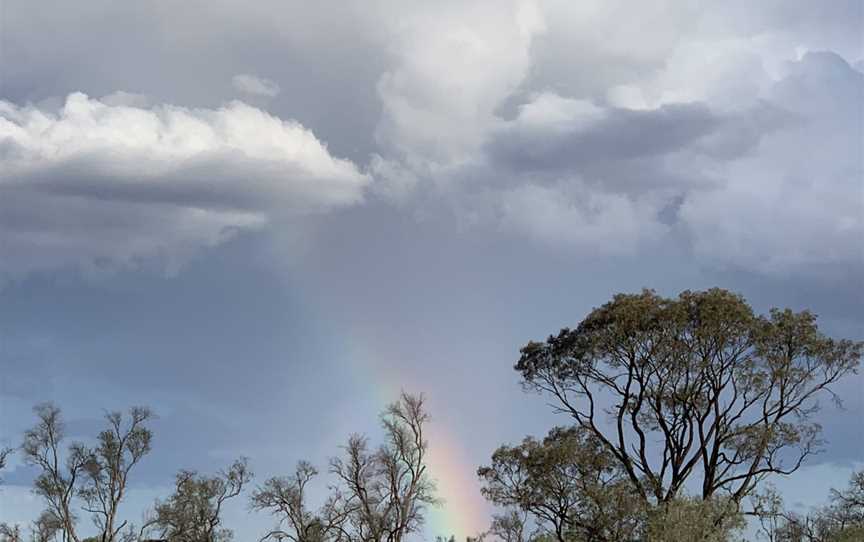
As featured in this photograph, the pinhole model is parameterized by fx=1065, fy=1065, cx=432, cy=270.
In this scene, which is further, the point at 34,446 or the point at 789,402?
the point at 34,446

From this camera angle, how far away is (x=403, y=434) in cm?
6819

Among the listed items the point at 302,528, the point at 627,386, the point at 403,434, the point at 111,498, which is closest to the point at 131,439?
the point at 111,498

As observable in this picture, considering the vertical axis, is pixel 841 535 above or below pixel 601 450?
below

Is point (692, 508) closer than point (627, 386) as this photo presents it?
Yes

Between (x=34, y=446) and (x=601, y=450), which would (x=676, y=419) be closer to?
(x=601, y=450)

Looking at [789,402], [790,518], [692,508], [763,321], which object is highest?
[763,321]

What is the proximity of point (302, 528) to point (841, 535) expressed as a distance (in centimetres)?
3435

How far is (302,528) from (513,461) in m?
22.6

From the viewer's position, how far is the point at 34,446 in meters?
73.4

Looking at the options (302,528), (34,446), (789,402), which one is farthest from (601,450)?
(34,446)

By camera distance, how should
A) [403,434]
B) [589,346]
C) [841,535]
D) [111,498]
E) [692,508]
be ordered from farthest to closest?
[111,498], [403,434], [589,346], [841,535], [692,508]

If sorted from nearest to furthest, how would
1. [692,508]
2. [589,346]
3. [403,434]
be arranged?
[692,508], [589,346], [403,434]

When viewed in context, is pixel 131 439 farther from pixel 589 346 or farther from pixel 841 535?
pixel 841 535

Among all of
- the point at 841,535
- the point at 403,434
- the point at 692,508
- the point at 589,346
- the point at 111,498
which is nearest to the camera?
the point at 692,508
